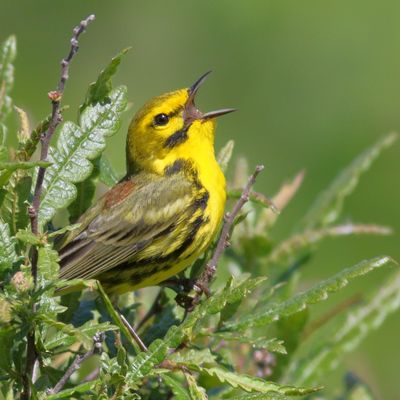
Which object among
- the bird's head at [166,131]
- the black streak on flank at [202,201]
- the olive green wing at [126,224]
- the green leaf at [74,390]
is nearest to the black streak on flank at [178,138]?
the bird's head at [166,131]

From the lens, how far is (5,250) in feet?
9.75

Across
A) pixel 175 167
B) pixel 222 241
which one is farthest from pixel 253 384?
pixel 175 167

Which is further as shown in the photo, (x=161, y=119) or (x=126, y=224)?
(x=161, y=119)

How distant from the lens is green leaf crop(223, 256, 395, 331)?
3.11 meters

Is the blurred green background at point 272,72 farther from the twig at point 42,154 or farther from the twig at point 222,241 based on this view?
the twig at point 42,154

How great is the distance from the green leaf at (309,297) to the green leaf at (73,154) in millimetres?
668

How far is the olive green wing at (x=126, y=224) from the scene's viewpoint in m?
4.11

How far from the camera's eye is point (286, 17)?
37.6 ft

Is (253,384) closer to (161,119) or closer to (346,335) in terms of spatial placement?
(346,335)

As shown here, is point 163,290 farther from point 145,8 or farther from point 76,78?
point 145,8

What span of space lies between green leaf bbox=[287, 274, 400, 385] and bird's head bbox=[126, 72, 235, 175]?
45.6 inches

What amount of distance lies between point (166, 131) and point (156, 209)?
0.54m

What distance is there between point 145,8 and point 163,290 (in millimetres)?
7923

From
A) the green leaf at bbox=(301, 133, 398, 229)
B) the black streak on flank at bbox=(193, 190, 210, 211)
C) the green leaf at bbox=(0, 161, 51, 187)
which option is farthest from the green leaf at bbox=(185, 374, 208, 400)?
the black streak on flank at bbox=(193, 190, 210, 211)
